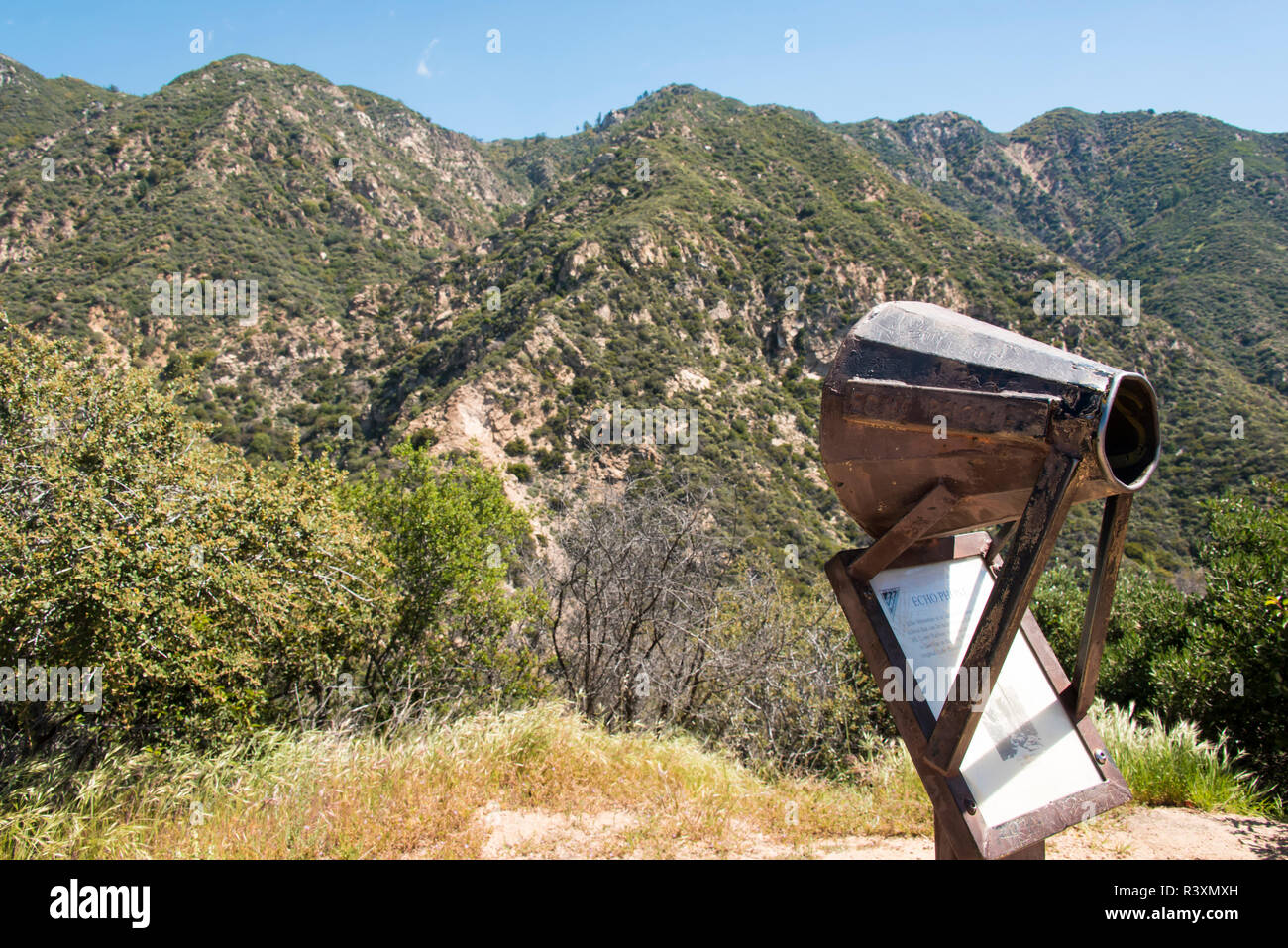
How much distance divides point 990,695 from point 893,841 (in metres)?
2.69

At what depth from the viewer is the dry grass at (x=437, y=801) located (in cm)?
359

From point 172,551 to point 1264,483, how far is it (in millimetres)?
9057

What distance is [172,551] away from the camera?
514 centimetres

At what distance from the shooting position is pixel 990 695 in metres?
2.26

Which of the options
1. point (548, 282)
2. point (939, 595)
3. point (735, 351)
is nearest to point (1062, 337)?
point (735, 351)

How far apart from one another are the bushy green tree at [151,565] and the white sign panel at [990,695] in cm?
504

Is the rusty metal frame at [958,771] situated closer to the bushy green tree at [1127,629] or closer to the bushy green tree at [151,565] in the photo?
the bushy green tree at [1127,629]

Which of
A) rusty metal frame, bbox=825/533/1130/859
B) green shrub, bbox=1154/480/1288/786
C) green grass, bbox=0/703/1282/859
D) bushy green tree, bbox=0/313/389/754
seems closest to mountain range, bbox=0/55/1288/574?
green shrub, bbox=1154/480/1288/786

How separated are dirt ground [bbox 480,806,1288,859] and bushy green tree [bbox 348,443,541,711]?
3826 mm

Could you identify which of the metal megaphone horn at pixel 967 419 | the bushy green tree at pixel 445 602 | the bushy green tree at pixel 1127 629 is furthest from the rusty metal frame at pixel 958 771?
Answer: the bushy green tree at pixel 445 602

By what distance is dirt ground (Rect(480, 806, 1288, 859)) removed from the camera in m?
3.79

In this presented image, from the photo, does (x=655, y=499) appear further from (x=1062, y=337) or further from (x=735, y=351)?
(x=1062, y=337)

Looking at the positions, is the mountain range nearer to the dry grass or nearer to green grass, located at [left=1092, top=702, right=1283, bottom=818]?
green grass, located at [left=1092, top=702, right=1283, bottom=818]

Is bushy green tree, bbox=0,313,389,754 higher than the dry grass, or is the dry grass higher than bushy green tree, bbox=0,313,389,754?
bushy green tree, bbox=0,313,389,754
